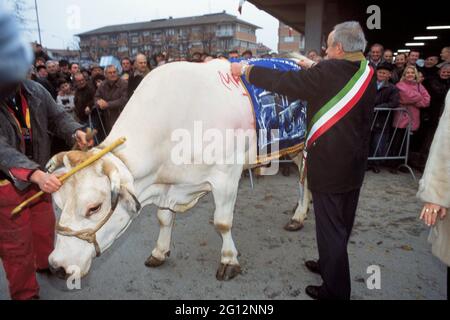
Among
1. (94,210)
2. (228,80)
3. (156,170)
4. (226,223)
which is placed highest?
(228,80)

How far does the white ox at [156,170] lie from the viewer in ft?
6.99

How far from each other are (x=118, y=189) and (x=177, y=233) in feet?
6.69

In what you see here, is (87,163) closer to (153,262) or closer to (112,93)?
(153,262)

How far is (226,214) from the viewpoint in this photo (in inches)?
122

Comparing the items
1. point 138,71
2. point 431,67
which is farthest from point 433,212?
point 431,67

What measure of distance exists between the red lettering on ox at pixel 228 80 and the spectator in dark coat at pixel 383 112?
4133mm

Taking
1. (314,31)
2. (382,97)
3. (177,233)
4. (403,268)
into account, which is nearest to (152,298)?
(177,233)

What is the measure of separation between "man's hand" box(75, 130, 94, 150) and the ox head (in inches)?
17.5

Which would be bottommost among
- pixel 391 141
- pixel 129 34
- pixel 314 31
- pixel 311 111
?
pixel 391 141

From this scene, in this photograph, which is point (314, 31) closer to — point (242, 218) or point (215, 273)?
point (242, 218)

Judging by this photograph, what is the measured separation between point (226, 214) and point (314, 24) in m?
8.65

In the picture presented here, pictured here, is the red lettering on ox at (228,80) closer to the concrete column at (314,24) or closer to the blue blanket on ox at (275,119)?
the blue blanket on ox at (275,119)

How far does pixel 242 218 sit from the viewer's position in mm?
4473
